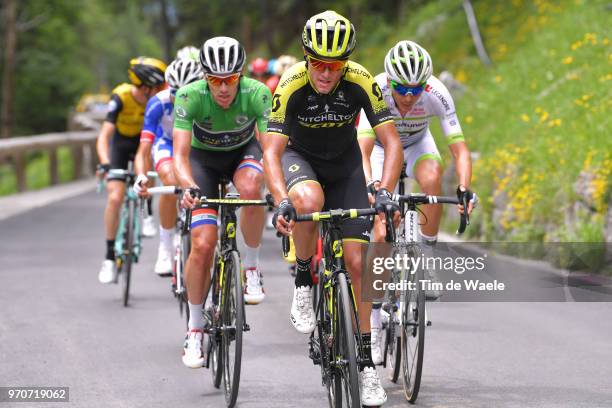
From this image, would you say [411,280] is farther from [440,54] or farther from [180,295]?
[440,54]

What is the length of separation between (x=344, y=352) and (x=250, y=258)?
2.35m

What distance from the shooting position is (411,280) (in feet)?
22.8

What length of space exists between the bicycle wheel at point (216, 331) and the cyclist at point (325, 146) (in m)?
0.53

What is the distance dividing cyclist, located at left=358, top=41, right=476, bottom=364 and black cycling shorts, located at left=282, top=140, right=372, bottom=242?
0.43m

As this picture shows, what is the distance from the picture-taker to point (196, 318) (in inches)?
287

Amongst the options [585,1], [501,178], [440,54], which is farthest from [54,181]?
[501,178]

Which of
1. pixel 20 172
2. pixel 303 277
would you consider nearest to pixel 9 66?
pixel 20 172

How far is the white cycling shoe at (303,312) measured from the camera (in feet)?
22.6

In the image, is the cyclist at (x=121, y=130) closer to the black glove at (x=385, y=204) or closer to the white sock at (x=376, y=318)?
the white sock at (x=376, y=318)

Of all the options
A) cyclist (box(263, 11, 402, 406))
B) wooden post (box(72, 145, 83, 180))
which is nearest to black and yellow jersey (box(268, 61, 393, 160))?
cyclist (box(263, 11, 402, 406))

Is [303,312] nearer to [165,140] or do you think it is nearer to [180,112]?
[180,112]

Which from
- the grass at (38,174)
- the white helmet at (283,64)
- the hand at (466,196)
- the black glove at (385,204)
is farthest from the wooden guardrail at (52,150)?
the black glove at (385,204)

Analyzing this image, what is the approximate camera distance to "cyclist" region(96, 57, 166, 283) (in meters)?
10.6

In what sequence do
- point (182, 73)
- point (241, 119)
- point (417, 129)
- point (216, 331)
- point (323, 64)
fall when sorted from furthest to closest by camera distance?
point (182, 73) → point (417, 129) → point (241, 119) → point (216, 331) → point (323, 64)
